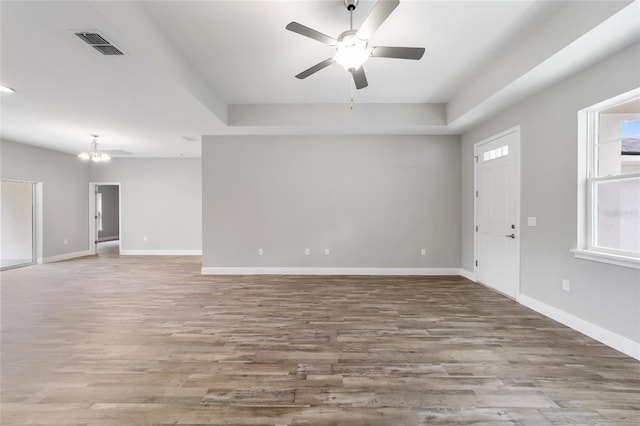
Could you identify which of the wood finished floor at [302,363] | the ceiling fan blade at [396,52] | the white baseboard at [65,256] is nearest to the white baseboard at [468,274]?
the wood finished floor at [302,363]

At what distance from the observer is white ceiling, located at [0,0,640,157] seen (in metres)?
2.34

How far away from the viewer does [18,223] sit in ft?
21.2

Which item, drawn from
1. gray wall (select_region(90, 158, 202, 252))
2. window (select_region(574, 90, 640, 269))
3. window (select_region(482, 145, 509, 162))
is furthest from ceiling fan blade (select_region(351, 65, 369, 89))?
gray wall (select_region(90, 158, 202, 252))

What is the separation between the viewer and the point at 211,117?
14.4 ft

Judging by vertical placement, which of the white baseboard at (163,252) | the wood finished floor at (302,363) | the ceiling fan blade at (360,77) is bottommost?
the wood finished floor at (302,363)

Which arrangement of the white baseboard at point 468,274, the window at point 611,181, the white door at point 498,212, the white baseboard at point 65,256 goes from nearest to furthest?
the window at point 611,181 < the white door at point 498,212 < the white baseboard at point 468,274 < the white baseboard at point 65,256

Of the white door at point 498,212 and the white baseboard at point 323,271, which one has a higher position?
the white door at point 498,212

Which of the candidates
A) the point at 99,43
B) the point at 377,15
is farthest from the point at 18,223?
the point at 377,15

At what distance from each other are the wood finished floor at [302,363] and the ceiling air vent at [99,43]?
2760 mm

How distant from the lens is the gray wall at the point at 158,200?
8.04m

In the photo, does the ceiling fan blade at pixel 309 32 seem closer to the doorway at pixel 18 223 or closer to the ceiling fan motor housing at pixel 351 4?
the ceiling fan motor housing at pixel 351 4

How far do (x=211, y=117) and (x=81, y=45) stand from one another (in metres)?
1.99

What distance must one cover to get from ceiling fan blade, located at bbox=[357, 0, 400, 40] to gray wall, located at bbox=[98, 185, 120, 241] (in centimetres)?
1257

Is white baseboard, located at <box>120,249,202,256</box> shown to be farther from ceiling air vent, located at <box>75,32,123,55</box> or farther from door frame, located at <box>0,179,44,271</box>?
ceiling air vent, located at <box>75,32,123,55</box>
